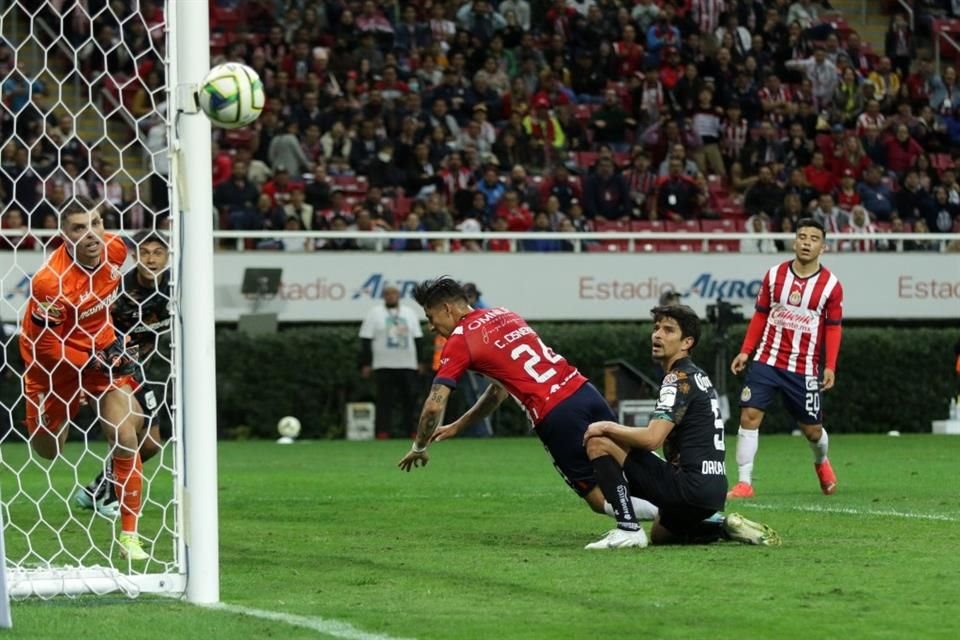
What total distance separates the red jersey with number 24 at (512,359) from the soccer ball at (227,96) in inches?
107

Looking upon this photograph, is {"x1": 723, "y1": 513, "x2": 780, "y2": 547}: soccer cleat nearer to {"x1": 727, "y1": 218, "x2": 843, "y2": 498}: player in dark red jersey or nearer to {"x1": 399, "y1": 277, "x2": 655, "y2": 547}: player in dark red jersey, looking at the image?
{"x1": 399, "y1": 277, "x2": 655, "y2": 547}: player in dark red jersey

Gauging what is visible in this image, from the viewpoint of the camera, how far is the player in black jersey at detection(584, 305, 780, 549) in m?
9.41

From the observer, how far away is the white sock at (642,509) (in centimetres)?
993

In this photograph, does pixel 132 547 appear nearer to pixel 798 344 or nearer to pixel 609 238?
pixel 798 344

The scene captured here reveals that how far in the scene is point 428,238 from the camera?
24.4 meters

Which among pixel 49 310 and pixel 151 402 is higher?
pixel 49 310

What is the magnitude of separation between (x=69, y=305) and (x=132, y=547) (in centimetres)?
157

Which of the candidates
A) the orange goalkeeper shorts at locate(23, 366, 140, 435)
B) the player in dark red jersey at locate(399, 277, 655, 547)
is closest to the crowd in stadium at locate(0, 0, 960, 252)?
the orange goalkeeper shorts at locate(23, 366, 140, 435)

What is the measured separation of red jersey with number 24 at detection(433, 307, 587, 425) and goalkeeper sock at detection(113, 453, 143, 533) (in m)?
1.78

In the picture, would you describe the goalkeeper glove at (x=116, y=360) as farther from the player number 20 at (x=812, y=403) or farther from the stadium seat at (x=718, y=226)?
the stadium seat at (x=718, y=226)

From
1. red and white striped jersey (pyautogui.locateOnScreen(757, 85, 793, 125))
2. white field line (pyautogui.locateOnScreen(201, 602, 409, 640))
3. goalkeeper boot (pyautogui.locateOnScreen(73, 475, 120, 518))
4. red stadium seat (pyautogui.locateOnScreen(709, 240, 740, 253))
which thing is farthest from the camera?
red and white striped jersey (pyautogui.locateOnScreen(757, 85, 793, 125))

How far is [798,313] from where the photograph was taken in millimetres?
13758

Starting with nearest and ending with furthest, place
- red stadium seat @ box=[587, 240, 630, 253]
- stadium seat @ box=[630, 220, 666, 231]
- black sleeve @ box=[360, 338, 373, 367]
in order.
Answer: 1. black sleeve @ box=[360, 338, 373, 367]
2. red stadium seat @ box=[587, 240, 630, 253]
3. stadium seat @ box=[630, 220, 666, 231]

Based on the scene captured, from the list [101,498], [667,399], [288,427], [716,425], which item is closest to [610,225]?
[288,427]
